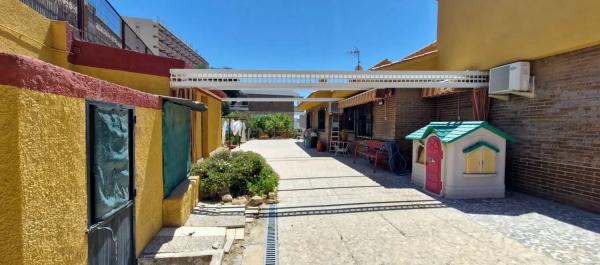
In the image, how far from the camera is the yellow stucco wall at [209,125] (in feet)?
35.2

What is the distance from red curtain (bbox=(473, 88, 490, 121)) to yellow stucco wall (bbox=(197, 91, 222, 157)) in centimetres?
844

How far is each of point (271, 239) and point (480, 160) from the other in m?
5.22

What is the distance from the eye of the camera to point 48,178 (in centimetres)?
187

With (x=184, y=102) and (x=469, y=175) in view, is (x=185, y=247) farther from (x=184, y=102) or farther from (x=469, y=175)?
(x=469, y=175)

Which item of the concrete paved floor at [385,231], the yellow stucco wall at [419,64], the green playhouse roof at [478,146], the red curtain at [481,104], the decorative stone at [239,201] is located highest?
the yellow stucco wall at [419,64]

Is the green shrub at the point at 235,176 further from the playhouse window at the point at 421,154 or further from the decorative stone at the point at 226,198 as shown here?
the playhouse window at the point at 421,154

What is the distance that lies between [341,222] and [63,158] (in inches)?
163

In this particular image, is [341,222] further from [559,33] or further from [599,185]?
[559,33]

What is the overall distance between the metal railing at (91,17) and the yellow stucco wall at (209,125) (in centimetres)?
313

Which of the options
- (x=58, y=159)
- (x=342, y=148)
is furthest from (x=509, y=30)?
(x=342, y=148)

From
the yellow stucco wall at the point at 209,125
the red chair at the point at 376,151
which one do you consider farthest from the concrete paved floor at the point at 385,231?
the yellow stucco wall at the point at 209,125

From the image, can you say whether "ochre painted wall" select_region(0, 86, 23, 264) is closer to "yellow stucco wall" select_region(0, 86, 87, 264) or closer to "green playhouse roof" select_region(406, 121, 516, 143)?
"yellow stucco wall" select_region(0, 86, 87, 264)

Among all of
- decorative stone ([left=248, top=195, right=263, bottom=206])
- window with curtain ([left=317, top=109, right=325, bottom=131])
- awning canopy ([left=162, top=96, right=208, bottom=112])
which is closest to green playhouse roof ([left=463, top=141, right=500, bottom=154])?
decorative stone ([left=248, top=195, right=263, bottom=206])

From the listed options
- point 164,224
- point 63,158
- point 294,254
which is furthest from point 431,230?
point 63,158
